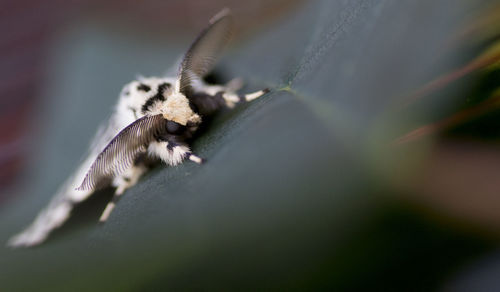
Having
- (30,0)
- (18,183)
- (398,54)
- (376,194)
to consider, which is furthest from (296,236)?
(30,0)

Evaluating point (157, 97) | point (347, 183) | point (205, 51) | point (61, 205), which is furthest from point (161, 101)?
point (347, 183)

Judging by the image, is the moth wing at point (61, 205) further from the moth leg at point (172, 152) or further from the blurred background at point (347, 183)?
the blurred background at point (347, 183)

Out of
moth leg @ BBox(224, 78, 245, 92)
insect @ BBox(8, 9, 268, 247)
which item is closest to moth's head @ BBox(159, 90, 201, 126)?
insect @ BBox(8, 9, 268, 247)

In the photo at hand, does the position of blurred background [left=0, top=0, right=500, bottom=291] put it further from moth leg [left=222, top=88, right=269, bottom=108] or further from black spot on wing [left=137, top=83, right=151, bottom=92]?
black spot on wing [left=137, top=83, right=151, bottom=92]

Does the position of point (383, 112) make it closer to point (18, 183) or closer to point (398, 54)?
point (398, 54)

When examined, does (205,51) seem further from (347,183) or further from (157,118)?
(347,183)

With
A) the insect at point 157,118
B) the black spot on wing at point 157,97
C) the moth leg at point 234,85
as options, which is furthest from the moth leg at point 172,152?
the moth leg at point 234,85

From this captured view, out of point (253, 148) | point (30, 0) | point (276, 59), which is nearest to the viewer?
point (253, 148)
